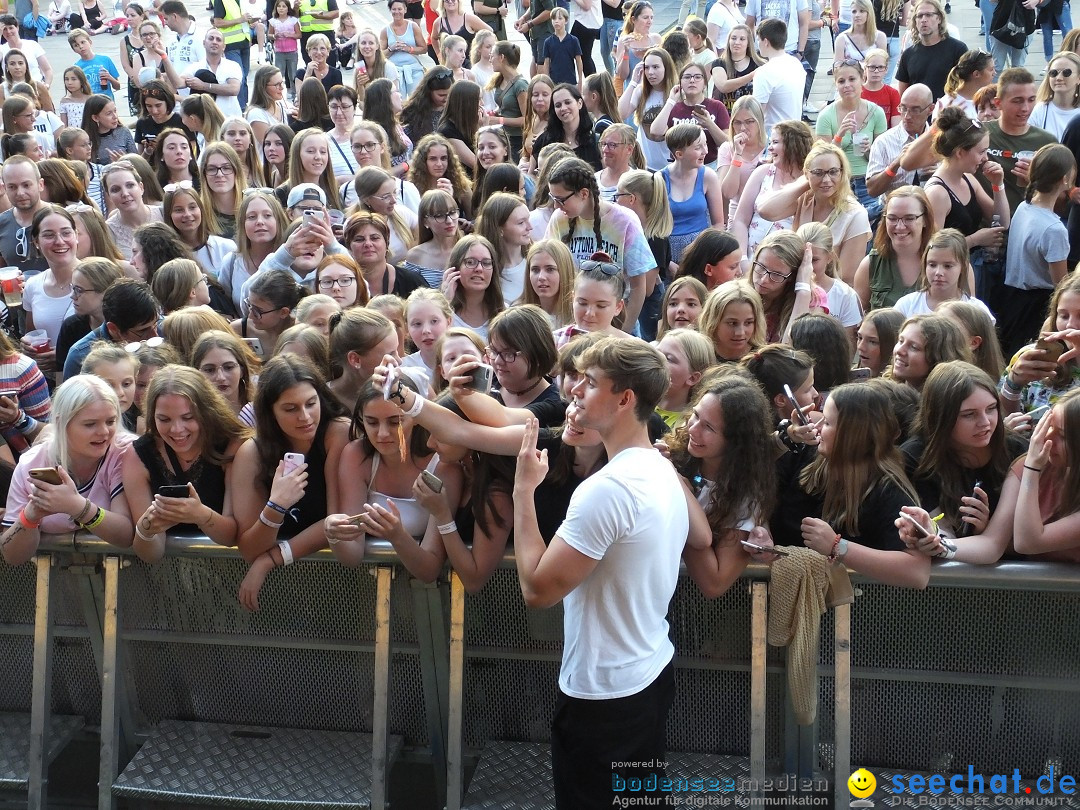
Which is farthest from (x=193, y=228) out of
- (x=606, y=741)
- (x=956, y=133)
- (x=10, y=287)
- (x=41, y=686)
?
(x=606, y=741)

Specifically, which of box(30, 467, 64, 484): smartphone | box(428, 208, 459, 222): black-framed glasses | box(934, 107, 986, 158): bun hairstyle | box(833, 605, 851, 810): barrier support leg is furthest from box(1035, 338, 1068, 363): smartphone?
box(30, 467, 64, 484): smartphone

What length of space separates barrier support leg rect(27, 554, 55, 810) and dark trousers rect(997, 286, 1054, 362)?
518cm

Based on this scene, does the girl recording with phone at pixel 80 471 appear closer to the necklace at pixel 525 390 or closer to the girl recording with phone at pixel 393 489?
the girl recording with phone at pixel 393 489

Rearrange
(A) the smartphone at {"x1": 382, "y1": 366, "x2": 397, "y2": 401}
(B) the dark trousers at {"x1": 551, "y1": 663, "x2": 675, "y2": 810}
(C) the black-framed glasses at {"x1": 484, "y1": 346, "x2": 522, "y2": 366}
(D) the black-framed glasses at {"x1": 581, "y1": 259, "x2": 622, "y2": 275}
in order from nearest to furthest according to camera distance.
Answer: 1. (B) the dark trousers at {"x1": 551, "y1": 663, "x2": 675, "y2": 810}
2. (A) the smartphone at {"x1": 382, "y1": 366, "x2": 397, "y2": 401}
3. (C) the black-framed glasses at {"x1": 484, "y1": 346, "x2": 522, "y2": 366}
4. (D) the black-framed glasses at {"x1": 581, "y1": 259, "x2": 622, "y2": 275}

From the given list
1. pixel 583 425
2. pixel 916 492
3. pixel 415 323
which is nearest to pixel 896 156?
pixel 415 323

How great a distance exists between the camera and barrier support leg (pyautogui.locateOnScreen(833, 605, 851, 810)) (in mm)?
3498

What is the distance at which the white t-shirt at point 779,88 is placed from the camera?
9.61 metres

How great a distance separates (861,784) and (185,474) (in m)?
2.52

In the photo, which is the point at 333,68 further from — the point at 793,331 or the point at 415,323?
the point at 793,331

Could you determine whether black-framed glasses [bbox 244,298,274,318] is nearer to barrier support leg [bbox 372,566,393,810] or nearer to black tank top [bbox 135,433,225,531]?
black tank top [bbox 135,433,225,531]

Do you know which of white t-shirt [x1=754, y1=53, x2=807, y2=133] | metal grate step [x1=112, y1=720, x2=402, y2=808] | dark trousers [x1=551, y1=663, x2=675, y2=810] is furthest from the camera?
white t-shirt [x1=754, y1=53, x2=807, y2=133]

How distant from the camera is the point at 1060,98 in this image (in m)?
7.87

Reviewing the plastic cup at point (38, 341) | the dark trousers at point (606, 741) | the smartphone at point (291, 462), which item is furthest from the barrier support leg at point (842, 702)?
the plastic cup at point (38, 341)

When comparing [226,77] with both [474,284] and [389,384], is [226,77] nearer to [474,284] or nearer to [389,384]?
[474,284]
